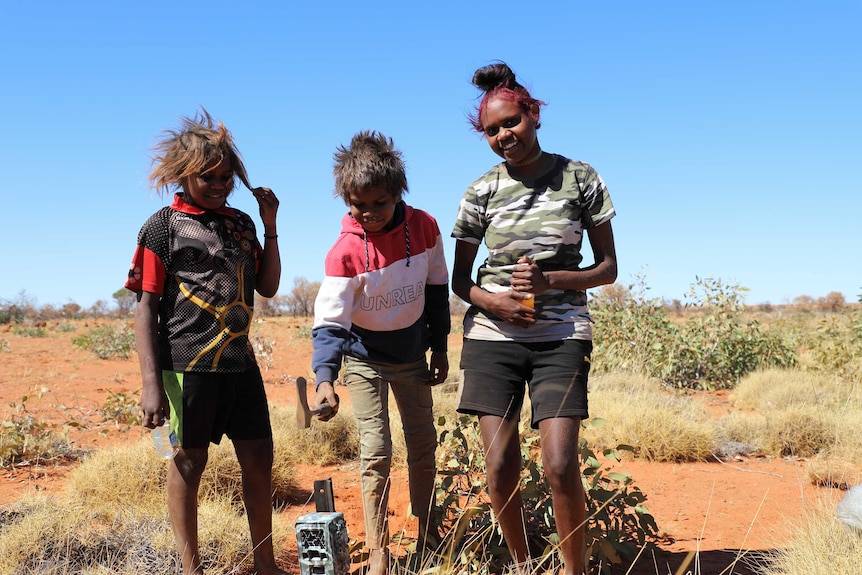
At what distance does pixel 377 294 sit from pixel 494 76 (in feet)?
3.30

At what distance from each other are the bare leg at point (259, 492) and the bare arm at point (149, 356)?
38 cm

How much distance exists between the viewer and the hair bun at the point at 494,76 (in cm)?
302

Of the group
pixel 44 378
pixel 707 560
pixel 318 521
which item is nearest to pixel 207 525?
pixel 318 521

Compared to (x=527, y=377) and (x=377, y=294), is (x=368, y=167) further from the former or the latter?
(x=527, y=377)

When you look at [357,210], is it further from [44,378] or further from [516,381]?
[44,378]

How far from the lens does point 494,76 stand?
303cm

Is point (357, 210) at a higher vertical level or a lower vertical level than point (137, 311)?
higher

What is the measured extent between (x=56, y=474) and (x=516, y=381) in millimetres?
4215

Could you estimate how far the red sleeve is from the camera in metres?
2.80

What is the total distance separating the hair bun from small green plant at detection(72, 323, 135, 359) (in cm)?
1206

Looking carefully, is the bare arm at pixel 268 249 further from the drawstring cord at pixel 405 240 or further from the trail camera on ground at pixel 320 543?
the trail camera on ground at pixel 320 543

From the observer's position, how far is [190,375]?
284cm

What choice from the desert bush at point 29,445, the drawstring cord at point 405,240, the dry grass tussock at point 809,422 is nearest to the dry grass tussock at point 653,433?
the dry grass tussock at point 809,422

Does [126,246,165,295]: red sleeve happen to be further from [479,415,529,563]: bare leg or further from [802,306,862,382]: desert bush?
[802,306,862,382]: desert bush
